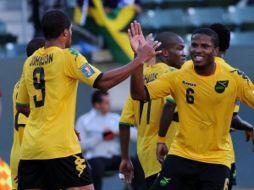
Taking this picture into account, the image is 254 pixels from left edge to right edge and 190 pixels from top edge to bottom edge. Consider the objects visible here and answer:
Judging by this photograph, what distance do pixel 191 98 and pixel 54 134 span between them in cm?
114

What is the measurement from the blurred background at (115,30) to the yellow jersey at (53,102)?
5534mm

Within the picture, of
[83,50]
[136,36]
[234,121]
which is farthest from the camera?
[83,50]

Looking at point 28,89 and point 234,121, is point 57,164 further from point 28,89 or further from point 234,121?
point 234,121

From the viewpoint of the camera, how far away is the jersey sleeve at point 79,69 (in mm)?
7047

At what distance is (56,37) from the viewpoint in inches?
288

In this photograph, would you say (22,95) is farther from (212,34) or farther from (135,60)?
(212,34)

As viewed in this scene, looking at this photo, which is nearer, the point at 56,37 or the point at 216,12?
the point at 56,37

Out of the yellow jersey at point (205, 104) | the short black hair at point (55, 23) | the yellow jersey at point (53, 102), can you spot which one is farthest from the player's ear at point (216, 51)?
the short black hair at point (55, 23)

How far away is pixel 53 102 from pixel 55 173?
574 millimetres

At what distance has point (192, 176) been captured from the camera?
24.1 ft

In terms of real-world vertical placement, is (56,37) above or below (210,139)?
above

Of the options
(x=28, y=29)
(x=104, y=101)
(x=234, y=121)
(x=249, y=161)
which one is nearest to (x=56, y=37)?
(x=234, y=121)

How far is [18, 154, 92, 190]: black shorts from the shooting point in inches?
286

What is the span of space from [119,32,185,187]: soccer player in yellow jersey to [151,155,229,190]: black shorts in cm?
92
